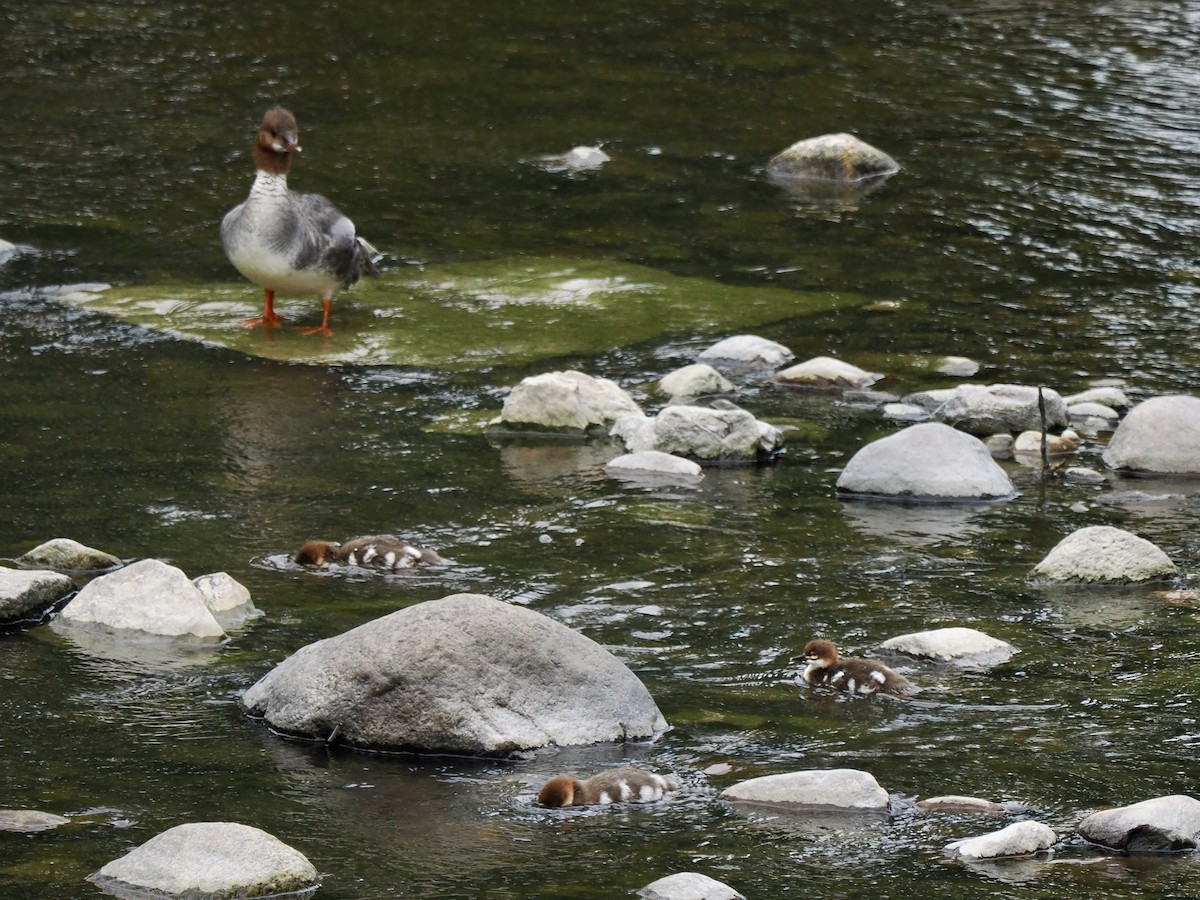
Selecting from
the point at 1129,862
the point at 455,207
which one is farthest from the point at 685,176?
the point at 1129,862

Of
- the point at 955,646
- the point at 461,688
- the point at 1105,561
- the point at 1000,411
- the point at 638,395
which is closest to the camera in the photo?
the point at 461,688

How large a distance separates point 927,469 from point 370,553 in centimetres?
338

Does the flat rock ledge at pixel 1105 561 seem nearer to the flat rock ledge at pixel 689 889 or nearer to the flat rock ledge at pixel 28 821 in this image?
the flat rock ledge at pixel 689 889

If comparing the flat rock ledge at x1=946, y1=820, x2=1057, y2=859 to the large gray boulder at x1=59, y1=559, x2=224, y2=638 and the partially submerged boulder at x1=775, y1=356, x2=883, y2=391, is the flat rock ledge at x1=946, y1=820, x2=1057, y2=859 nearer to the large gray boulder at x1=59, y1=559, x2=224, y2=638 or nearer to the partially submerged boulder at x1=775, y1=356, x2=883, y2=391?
the large gray boulder at x1=59, y1=559, x2=224, y2=638

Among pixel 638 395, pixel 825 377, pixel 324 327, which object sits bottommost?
pixel 324 327

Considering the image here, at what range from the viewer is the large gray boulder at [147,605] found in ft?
27.4

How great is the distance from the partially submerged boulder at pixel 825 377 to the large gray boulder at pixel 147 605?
6063mm

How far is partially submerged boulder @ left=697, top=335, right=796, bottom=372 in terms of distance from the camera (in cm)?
1405

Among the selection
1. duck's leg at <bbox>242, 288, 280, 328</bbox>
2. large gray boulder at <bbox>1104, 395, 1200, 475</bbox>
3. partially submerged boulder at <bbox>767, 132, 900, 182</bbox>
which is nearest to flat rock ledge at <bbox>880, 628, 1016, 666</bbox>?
large gray boulder at <bbox>1104, 395, 1200, 475</bbox>

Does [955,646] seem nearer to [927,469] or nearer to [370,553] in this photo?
[927,469]

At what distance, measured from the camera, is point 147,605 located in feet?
27.6

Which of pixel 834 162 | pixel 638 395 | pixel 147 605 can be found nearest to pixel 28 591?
pixel 147 605

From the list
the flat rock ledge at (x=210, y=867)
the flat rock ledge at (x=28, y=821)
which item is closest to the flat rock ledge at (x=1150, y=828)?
the flat rock ledge at (x=210, y=867)

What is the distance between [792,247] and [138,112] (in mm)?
9194
